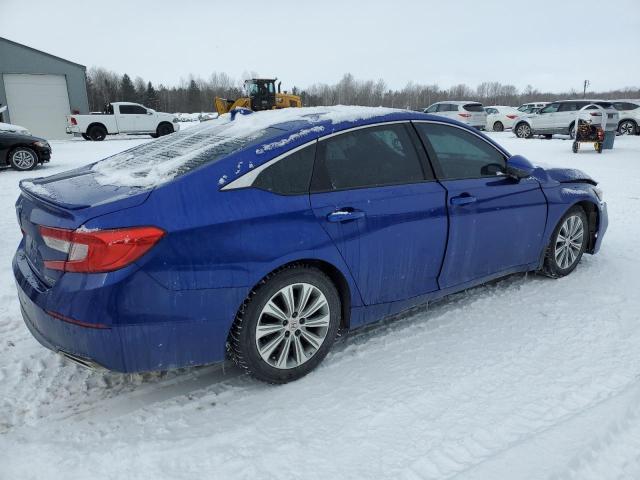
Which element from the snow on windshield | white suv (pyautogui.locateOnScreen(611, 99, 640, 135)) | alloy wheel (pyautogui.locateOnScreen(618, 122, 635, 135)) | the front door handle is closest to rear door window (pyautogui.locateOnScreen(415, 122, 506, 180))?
the snow on windshield

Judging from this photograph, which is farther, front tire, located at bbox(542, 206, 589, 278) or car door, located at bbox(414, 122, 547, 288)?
front tire, located at bbox(542, 206, 589, 278)

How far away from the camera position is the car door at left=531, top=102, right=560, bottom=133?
66.3ft

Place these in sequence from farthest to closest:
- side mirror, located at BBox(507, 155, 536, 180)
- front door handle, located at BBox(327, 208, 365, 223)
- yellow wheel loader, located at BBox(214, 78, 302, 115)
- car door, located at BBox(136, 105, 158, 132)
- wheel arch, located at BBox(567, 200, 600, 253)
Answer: car door, located at BBox(136, 105, 158, 132) < yellow wheel loader, located at BBox(214, 78, 302, 115) < wheel arch, located at BBox(567, 200, 600, 253) < side mirror, located at BBox(507, 155, 536, 180) < front door handle, located at BBox(327, 208, 365, 223)

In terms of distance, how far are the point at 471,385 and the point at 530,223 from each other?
1.70 meters

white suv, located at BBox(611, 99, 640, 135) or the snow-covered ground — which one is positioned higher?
white suv, located at BBox(611, 99, 640, 135)

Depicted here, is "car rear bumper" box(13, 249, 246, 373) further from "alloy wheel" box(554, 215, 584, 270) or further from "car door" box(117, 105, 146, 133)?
"car door" box(117, 105, 146, 133)

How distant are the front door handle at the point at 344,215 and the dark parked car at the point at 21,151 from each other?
37.6ft

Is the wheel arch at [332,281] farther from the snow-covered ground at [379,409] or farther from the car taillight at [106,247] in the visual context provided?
the car taillight at [106,247]

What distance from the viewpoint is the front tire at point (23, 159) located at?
11.5 m

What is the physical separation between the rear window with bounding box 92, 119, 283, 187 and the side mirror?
1896mm

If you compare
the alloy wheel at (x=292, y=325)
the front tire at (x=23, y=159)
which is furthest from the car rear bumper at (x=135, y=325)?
the front tire at (x=23, y=159)

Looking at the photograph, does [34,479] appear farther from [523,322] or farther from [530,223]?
[530,223]

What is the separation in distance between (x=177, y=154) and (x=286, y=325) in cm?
121

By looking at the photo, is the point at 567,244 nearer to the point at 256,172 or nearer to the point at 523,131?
the point at 256,172
